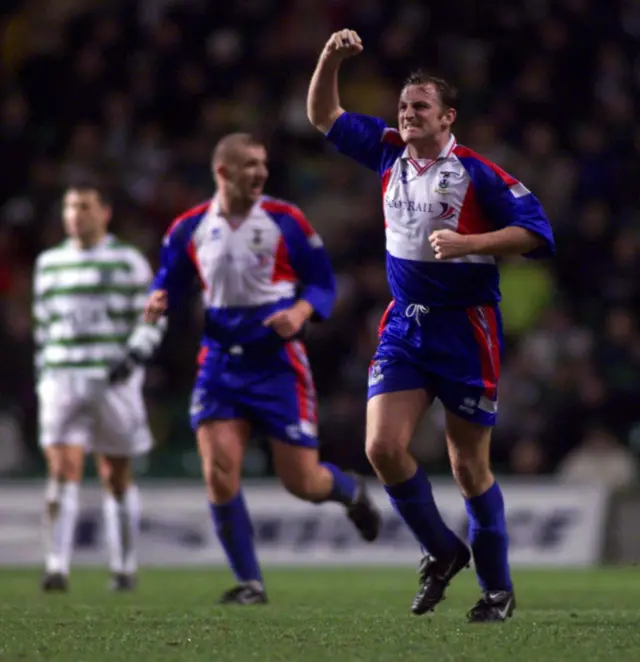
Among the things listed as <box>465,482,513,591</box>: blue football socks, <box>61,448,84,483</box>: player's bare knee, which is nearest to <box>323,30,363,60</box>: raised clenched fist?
<box>465,482,513,591</box>: blue football socks

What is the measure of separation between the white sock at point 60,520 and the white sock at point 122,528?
26 cm

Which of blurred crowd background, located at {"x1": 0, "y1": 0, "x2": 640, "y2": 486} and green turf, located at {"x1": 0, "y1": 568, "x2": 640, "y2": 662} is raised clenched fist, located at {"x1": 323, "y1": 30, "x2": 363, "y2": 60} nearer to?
green turf, located at {"x1": 0, "y1": 568, "x2": 640, "y2": 662}

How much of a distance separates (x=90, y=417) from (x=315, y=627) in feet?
12.8

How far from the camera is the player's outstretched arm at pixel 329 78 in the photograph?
609 centimetres

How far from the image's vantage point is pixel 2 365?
1289 cm

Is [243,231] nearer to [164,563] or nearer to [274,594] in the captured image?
[274,594]

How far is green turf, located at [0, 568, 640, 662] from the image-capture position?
4.93m

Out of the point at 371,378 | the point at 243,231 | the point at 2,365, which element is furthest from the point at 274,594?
the point at 2,365

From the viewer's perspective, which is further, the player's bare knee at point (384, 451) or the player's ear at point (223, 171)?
the player's ear at point (223, 171)

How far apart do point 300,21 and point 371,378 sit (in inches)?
401

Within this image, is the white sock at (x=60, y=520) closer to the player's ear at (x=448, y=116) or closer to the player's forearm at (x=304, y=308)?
the player's forearm at (x=304, y=308)

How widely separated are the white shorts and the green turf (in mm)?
848

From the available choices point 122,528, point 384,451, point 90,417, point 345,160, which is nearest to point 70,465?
point 90,417

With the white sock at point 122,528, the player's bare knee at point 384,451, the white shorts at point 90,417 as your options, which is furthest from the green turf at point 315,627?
the white shorts at point 90,417
